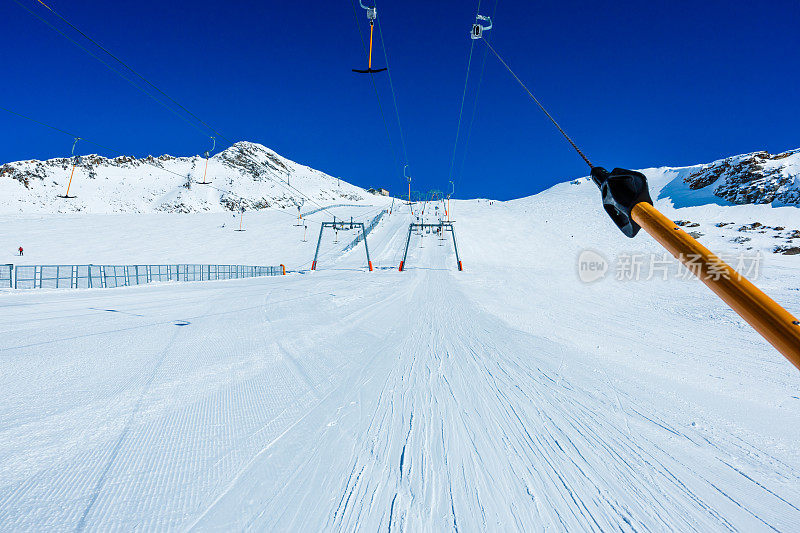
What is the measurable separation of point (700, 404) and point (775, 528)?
5.93 feet

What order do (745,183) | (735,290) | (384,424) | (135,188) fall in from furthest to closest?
(135,188)
(745,183)
(384,424)
(735,290)

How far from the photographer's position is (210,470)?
2105 millimetres

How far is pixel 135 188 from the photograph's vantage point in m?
130

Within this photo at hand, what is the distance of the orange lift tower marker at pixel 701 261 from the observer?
987mm

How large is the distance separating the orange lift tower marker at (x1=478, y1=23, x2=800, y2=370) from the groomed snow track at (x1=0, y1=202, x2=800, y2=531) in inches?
59.0

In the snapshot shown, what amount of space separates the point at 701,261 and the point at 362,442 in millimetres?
2385

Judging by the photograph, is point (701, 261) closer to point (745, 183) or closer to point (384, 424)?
point (384, 424)

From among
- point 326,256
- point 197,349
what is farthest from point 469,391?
point 326,256

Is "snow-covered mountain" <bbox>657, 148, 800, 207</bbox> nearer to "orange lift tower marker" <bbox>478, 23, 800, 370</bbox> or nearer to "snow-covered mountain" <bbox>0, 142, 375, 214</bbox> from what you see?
"orange lift tower marker" <bbox>478, 23, 800, 370</bbox>

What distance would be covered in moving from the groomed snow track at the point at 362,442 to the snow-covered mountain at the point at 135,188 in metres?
108

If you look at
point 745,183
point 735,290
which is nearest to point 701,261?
point 735,290

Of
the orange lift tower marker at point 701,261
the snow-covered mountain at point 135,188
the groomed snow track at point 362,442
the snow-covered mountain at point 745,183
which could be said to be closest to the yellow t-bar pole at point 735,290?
the orange lift tower marker at point 701,261

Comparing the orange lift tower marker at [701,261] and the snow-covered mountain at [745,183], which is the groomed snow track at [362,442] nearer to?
the orange lift tower marker at [701,261]

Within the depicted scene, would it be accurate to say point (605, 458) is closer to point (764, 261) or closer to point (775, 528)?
point (775, 528)
